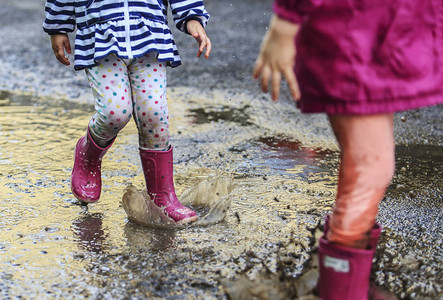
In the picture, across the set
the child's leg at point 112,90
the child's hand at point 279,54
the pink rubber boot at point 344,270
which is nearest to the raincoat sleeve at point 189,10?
the child's leg at point 112,90

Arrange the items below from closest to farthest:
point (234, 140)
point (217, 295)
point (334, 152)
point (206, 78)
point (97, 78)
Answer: point (217, 295) < point (97, 78) < point (334, 152) < point (234, 140) < point (206, 78)

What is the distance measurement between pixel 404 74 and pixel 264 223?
1.12 meters

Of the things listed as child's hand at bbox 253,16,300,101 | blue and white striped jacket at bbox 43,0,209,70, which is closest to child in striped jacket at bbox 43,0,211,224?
blue and white striped jacket at bbox 43,0,209,70

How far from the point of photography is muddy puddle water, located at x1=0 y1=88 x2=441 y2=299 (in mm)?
2234

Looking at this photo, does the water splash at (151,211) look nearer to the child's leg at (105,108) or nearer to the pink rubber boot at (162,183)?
the pink rubber boot at (162,183)

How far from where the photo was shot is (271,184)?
3.24m

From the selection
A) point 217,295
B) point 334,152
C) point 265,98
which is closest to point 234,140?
point 334,152

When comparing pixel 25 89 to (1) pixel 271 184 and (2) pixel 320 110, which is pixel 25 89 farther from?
(2) pixel 320 110

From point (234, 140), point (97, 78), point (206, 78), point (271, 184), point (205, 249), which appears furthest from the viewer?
point (206, 78)

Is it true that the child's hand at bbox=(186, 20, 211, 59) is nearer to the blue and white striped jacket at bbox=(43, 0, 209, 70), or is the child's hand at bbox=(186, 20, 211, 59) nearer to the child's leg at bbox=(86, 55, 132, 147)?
the blue and white striped jacket at bbox=(43, 0, 209, 70)

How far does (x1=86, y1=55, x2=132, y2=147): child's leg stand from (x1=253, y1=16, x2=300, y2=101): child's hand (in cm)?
100

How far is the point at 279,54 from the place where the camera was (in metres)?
1.78

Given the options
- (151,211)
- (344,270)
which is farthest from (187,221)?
(344,270)

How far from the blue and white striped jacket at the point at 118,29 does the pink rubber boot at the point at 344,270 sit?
115 centimetres
